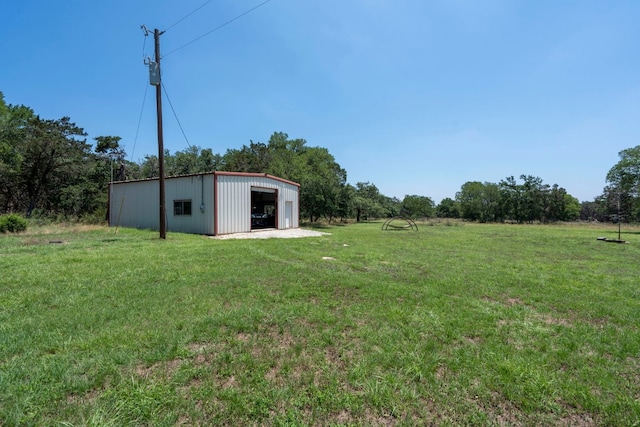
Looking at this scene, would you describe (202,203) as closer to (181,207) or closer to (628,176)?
Result: (181,207)

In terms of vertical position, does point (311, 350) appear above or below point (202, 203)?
below

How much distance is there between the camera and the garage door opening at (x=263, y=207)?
676 inches

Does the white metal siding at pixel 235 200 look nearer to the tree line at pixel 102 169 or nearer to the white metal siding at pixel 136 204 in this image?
the white metal siding at pixel 136 204

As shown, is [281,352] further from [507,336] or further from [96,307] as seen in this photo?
[96,307]

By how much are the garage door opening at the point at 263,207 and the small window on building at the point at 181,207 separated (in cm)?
335

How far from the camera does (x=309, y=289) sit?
4574mm

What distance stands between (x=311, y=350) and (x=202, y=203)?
1247cm

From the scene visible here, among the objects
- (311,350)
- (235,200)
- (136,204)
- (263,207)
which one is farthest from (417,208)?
(311,350)

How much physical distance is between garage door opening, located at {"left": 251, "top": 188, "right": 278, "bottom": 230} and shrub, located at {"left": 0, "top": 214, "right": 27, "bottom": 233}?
10.1m

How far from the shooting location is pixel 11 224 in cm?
1218

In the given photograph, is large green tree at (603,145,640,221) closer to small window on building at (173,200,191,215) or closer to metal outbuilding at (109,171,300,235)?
metal outbuilding at (109,171,300,235)

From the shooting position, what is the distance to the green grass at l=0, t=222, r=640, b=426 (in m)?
1.95

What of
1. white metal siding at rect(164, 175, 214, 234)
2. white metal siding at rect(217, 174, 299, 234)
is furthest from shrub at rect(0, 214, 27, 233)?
white metal siding at rect(217, 174, 299, 234)

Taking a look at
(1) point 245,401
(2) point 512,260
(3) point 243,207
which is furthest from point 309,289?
(3) point 243,207
